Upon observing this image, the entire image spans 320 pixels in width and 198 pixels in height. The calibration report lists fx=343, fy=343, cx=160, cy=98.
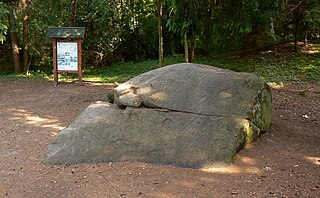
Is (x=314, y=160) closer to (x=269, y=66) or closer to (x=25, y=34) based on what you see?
(x=269, y=66)

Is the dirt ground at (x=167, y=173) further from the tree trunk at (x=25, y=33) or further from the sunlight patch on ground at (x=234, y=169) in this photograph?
the tree trunk at (x=25, y=33)

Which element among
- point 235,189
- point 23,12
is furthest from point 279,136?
point 23,12

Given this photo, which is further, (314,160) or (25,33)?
(25,33)

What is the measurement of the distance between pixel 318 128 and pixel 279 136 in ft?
4.33

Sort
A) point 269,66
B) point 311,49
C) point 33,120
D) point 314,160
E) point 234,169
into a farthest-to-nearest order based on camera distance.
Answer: point 311,49 → point 269,66 → point 33,120 → point 314,160 → point 234,169

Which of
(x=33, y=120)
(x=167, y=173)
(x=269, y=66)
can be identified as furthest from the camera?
(x=269, y=66)

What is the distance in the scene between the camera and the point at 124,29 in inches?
719

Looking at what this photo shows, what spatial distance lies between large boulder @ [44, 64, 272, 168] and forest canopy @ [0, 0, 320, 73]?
501cm

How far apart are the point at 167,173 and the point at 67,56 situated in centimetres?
796

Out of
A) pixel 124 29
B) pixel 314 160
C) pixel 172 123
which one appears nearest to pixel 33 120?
pixel 172 123

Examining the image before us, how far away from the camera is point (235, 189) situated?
4145 millimetres

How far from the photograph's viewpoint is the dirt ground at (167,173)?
4113 mm

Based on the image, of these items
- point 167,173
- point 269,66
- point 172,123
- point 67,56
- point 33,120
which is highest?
point 67,56

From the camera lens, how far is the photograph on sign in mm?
11391
